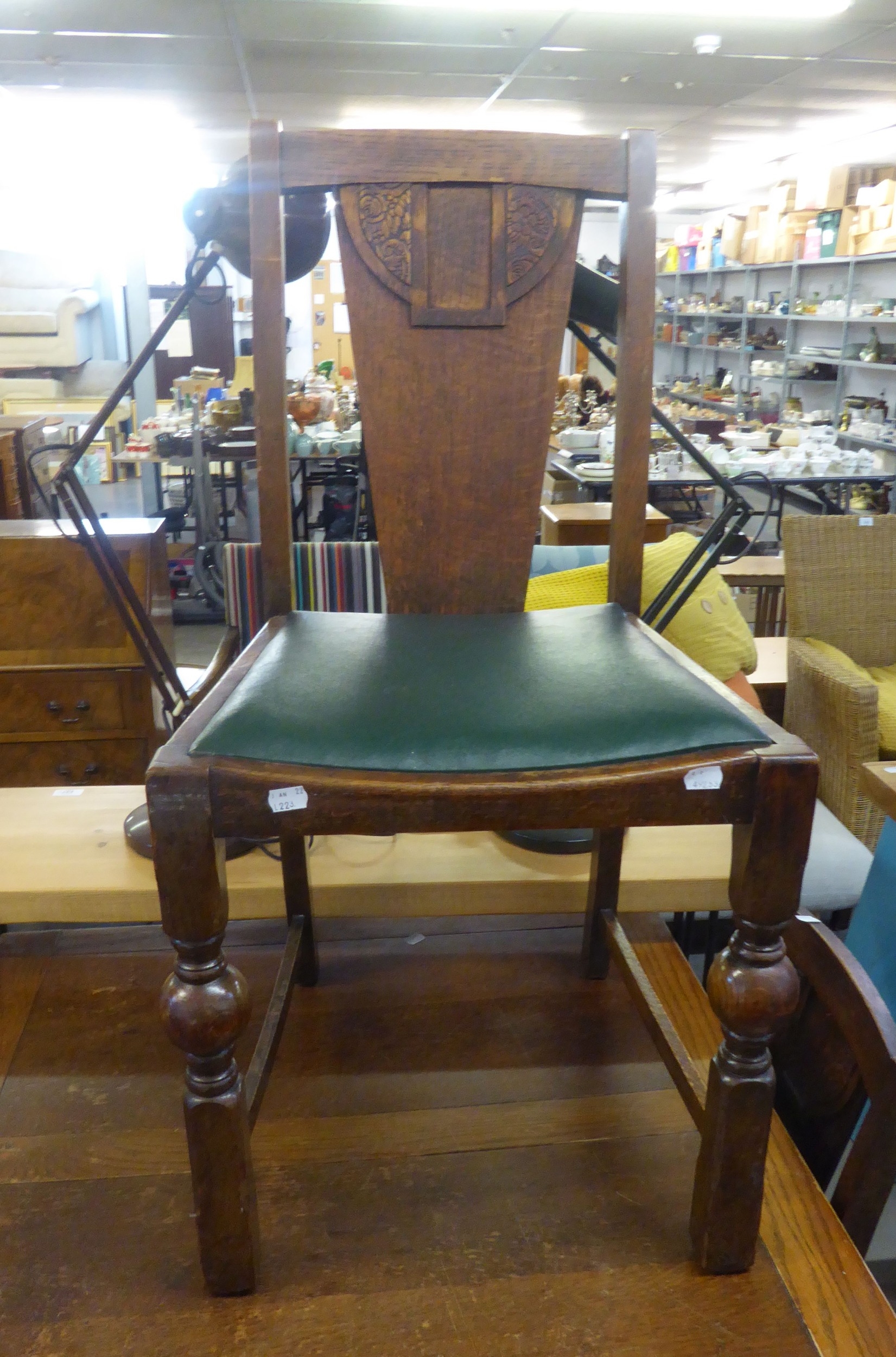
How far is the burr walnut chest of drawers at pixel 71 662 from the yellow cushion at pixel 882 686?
1.44m

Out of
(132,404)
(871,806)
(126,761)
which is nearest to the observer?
(871,806)

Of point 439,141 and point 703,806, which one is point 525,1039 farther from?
point 439,141

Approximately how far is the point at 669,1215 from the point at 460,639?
52 centimetres

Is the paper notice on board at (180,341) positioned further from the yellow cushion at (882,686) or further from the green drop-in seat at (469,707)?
the green drop-in seat at (469,707)

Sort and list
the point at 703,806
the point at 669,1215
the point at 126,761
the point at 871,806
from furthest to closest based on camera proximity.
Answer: the point at 126,761 < the point at 871,806 < the point at 669,1215 < the point at 703,806

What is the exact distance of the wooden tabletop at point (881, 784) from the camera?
1104 millimetres

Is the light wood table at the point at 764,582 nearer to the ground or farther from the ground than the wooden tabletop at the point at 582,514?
nearer to the ground

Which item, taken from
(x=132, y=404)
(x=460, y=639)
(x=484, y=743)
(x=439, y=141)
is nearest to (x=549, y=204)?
(x=439, y=141)

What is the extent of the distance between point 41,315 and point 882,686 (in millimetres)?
7662

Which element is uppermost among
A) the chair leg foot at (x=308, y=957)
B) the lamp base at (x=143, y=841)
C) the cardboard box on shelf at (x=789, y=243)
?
the cardboard box on shelf at (x=789, y=243)

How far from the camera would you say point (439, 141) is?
0.98 m

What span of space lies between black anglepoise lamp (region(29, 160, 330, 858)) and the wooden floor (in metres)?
0.37

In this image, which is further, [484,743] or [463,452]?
[463,452]

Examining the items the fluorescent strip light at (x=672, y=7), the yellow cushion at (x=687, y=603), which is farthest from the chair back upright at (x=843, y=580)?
the fluorescent strip light at (x=672, y=7)
